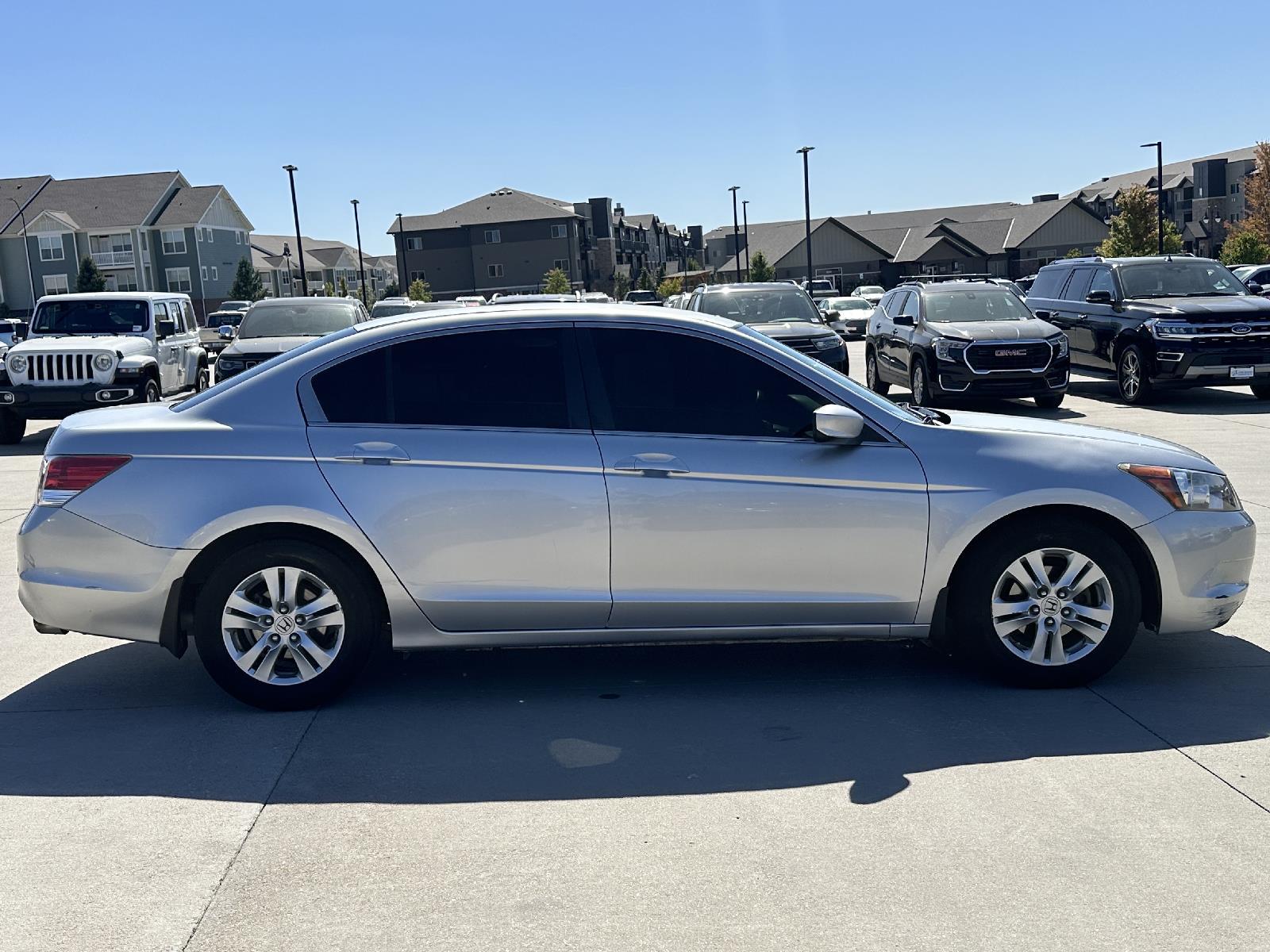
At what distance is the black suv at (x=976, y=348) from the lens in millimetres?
16578

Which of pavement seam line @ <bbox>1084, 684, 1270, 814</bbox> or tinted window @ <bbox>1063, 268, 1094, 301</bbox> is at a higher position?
tinted window @ <bbox>1063, 268, 1094, 301</bbox>

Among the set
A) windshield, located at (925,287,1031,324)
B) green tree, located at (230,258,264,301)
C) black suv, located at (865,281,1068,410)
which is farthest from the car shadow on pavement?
green tree, located at (230,258,264,301)

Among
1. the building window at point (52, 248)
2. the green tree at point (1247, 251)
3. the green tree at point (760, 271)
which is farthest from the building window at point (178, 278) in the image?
the green tree at point (1247, 251)

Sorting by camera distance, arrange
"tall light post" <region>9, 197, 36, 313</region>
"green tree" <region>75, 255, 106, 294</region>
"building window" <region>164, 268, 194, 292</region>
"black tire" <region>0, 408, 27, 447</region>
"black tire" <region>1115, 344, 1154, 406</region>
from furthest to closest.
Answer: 1. "building window" <region>164, 268, 194, 292</region>
2. "tall light post" <region>9, 197, 36, 313</region>
3. "green tree" <region>75, 255, 106, 294</region>
4. "black tire" <region>1115, 344, 1154, 406</region>
5. "black tire" <region>0, 408, 27, 447</region>

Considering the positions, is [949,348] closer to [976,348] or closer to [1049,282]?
[976,348]

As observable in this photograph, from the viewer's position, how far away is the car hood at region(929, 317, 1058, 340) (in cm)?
1666

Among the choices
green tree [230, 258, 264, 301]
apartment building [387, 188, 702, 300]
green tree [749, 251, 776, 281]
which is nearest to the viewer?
green tree [749, 251, 776, 281]

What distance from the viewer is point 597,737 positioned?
16.1ft

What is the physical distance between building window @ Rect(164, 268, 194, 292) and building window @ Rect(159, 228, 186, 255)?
106 centimetres

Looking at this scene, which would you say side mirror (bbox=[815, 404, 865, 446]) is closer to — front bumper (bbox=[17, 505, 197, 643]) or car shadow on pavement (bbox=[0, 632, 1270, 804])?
car shadow on pavement (bbox=[0, 632, 1270, 804])

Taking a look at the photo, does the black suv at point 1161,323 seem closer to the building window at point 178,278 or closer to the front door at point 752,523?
the front door at point 752,523

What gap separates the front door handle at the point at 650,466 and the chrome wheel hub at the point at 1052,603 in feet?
4.69

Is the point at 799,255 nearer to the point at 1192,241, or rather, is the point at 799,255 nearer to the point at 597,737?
the point at 1192,241

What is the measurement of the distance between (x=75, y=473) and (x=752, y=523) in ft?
9.22
